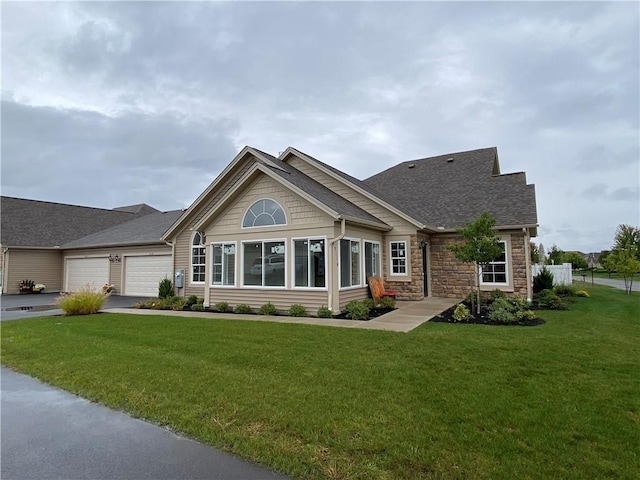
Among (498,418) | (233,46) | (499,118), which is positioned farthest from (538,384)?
(499,118)

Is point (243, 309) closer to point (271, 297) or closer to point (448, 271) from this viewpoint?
point (271, 297)

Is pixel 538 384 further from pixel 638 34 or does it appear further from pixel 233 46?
pixel 233 46

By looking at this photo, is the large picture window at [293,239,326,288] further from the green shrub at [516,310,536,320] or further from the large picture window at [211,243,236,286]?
the green shrub at [516,310,536,320]

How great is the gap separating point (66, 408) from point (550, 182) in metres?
25.4

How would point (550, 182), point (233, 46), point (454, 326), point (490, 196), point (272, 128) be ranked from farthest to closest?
point (550, 182), point (272, 128), point (490, 196), point (233, 46), point (454, 326)

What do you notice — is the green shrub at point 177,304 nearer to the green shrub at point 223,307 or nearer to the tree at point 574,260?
the green shrub at point 223,307

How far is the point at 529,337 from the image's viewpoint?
7848 mm

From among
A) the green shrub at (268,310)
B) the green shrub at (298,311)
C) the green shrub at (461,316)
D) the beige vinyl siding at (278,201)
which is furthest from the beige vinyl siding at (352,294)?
the green shrub at (461,316)

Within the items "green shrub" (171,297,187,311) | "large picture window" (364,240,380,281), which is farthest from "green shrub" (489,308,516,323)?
"green shrub" (171,297,187,311)

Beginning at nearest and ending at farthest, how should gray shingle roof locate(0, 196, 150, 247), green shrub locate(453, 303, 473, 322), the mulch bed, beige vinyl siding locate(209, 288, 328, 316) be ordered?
the mulch bed, green shrub locate(453, 303, 473, 322), beige vinyl siding locate(209, 288, 328, 316), gray shingle roof locate(0, 196, 150, 247)

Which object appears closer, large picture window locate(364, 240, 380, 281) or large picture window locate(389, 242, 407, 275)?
large picture window locate(364, 240, 380, 281)

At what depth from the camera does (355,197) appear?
15258 millimetres

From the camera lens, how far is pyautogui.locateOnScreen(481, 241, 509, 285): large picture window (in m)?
14.2

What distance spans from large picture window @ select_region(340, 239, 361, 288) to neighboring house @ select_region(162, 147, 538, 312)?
3 cm
